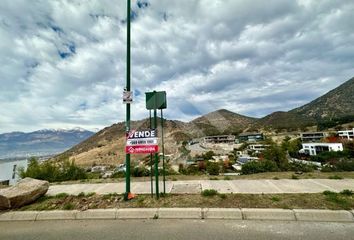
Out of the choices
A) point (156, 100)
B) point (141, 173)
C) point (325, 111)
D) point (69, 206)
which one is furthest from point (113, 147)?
point (325, 111)

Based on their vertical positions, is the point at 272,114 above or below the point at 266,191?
above

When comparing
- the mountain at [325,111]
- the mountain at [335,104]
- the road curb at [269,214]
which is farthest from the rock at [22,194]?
the mountain at [335,104]

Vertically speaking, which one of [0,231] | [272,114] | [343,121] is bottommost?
[0,231]

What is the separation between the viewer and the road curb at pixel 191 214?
13.5ft

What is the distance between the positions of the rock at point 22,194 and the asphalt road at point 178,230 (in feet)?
3.11


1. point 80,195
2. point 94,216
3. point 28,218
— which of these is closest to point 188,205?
point 94,216

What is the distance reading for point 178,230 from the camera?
3865 millimetres

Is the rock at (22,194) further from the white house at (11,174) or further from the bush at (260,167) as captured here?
the bush at (260,167)

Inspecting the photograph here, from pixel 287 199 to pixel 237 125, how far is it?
537 ft

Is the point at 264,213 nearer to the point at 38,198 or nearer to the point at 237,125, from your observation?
the point at 38,198

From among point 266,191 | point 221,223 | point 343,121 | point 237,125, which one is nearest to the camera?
point 221,223

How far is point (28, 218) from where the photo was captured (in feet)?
16.3

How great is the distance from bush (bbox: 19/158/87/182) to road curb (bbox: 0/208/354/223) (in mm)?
5864

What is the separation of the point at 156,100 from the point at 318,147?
2663 inches
